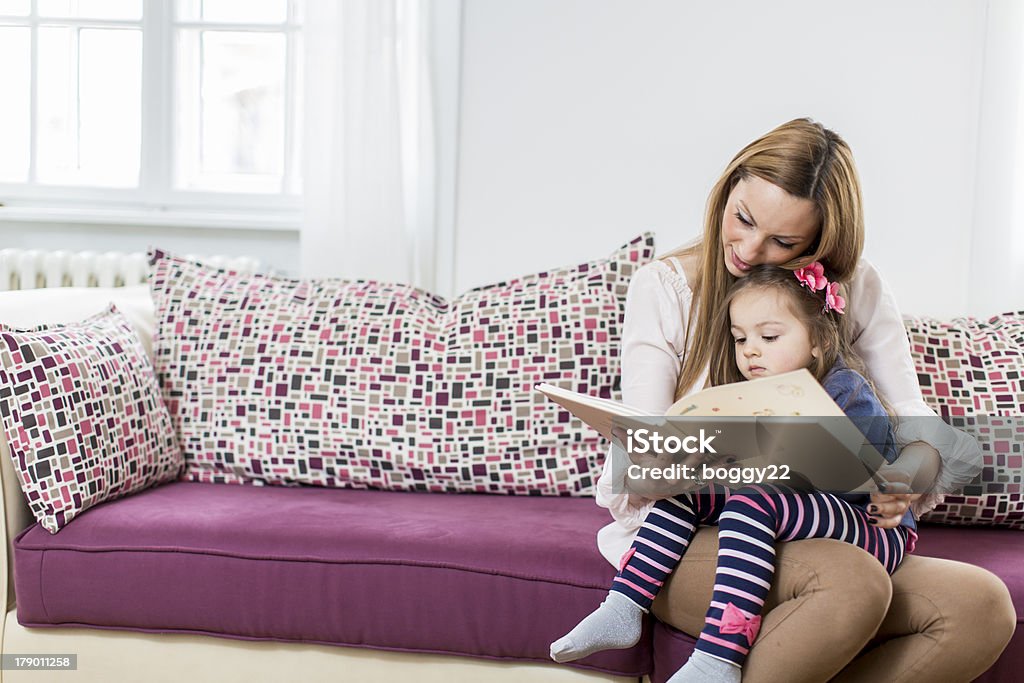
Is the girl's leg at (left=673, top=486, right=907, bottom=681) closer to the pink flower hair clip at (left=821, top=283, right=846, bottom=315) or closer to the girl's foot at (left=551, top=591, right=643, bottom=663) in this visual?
the girl's foot at (left=551, top=591, right=643, bottom=663)

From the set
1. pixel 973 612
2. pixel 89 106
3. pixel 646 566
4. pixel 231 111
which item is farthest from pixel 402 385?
pixel 89 106

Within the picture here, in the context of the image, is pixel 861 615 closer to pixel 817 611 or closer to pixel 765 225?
pixel 817 611

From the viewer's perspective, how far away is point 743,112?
2314 millimetres

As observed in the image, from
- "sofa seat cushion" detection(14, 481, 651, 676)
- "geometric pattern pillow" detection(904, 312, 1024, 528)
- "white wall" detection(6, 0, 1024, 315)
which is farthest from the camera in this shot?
"white wall" detection(6, 0, 1024, 315)

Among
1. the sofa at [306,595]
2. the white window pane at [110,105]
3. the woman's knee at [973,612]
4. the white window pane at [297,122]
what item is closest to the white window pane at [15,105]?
the white window pane at [110,105]

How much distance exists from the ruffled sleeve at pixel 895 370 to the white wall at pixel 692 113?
85 cm

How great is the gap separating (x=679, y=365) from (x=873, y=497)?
13.9 inches

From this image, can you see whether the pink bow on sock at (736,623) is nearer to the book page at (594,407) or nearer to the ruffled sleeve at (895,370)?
the book page at (594,407)

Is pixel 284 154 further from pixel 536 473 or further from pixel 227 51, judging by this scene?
pixel 536 473

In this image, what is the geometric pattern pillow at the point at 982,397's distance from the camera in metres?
1.63

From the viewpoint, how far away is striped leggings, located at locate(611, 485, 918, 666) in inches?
45.7

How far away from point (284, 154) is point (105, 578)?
1492mm

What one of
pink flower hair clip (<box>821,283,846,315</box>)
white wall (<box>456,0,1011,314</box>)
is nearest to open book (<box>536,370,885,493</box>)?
pink flower hair clip (<box>821,283,846,315</box>)

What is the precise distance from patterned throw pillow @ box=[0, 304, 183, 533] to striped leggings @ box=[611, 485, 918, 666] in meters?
0.88
